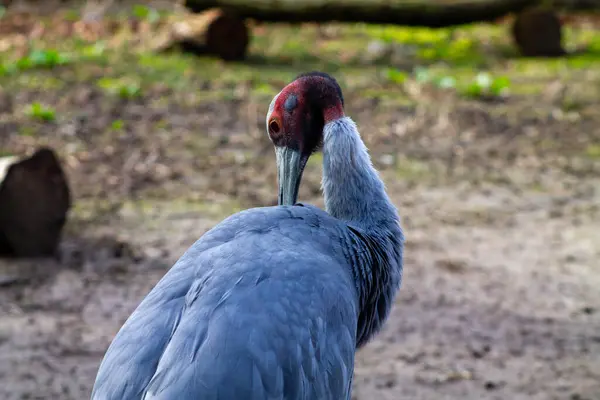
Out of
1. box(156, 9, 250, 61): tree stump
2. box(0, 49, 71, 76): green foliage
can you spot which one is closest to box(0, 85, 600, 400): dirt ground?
box(0, 49, 71, 76): green foliage

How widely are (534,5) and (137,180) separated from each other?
20.5ft

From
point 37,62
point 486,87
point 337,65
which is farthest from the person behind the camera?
point 337,65

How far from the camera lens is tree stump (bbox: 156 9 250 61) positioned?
10078mm

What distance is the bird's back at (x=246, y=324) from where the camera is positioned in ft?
8.22

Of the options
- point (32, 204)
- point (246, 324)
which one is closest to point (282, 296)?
point (246, 324)

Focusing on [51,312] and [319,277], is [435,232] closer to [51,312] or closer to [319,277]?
[51,312]

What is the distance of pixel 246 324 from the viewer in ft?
8.54

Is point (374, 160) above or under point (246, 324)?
under

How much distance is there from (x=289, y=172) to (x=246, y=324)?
1125 millimetres

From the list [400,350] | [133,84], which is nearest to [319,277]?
[400,350]

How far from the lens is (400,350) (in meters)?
4.68

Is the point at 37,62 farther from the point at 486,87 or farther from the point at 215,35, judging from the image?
the point at 486,87

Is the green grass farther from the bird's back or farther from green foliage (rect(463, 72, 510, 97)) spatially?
the bird's back

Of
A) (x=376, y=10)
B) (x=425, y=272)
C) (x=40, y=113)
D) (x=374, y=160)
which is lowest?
(x=425, y=272)
